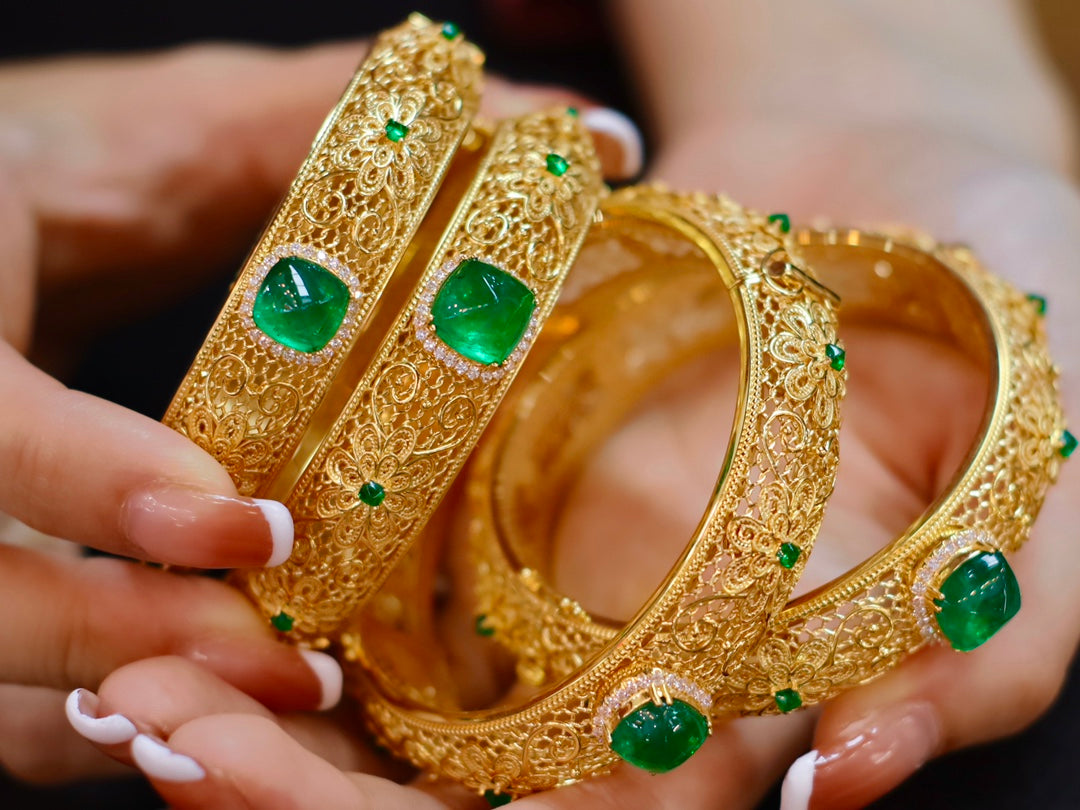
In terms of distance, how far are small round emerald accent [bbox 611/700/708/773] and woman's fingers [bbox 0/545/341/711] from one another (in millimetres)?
285

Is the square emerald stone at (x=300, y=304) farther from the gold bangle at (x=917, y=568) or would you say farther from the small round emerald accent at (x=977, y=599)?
the small round emerald accent at (x=977, y=599)

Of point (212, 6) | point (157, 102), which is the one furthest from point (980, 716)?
point (212, 6)

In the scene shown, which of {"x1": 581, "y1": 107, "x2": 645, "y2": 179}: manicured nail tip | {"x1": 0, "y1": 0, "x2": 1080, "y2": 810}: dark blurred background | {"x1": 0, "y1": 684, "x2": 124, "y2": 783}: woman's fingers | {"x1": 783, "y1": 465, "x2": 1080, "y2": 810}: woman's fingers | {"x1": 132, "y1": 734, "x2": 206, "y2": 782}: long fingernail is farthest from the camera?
{"x1": 0, "y1": 0, "x2": 1080, "y2": 810}: dark blurred background

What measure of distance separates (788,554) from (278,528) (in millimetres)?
402

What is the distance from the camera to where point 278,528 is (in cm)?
72

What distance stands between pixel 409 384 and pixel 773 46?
114 centimetres

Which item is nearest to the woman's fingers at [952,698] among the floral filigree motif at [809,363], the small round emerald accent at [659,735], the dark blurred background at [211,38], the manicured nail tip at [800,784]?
the manicured nail tip at [800,784]

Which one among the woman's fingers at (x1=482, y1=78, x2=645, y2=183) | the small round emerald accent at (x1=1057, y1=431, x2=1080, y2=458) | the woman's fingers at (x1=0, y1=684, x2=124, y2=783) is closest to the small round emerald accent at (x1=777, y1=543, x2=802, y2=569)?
the small round emerald accent at (x1=1057, y1=431, x2=1080, y2=458)

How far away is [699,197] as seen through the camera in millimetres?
929

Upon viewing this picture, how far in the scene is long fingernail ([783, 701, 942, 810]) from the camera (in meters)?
0.74

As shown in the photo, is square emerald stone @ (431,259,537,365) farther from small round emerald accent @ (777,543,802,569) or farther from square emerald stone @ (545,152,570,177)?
small round emerald accent @ (777,543,802,569)

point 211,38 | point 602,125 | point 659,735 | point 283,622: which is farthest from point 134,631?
point 211,38

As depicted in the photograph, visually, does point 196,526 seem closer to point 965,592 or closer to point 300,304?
point 300,304

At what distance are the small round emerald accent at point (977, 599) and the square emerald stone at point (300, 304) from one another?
538mm
